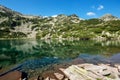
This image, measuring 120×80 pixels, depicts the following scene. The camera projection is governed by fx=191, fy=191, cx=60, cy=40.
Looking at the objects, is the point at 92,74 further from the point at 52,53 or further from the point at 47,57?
the point at 52,53

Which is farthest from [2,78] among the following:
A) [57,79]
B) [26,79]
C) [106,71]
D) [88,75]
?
[106,71]

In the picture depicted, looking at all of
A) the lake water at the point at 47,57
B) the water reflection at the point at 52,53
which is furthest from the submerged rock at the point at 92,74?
the water reflection at the point at 52,53

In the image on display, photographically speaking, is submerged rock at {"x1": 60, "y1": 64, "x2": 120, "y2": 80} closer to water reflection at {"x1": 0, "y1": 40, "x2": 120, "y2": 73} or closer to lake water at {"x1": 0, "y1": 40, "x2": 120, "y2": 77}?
lake water at {"x1": 0, "y1": 40, "x2": 120, "y2": 77}

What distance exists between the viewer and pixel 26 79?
36281mm

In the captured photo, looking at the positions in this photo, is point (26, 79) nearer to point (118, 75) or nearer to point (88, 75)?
point (88, 75)

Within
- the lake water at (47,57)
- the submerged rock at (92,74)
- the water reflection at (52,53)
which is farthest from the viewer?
the water reflection at (52,53)

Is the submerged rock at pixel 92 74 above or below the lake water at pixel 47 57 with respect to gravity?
above

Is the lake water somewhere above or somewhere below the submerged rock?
below

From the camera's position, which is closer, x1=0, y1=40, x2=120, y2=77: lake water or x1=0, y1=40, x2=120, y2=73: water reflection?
x1=0, y1=40, x2=120, y2=77: lake water

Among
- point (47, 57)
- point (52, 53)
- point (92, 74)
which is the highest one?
point (92, 74)

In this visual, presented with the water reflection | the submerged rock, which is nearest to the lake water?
the water reflection

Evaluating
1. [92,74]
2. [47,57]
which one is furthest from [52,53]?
[92,74]

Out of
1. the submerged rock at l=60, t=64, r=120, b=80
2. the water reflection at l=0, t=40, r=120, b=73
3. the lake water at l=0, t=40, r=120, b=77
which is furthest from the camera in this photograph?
the water reflection at l=0, t=40, r=120, b=73

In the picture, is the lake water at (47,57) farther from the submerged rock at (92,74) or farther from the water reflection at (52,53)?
the submerged rock at (92,74)
